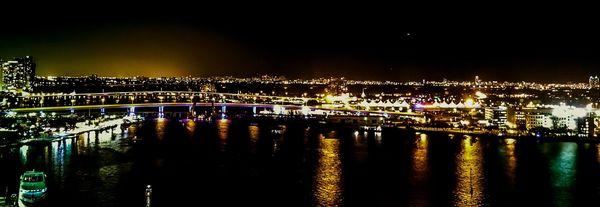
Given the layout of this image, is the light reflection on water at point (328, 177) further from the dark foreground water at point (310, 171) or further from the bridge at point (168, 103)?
the bridge at point (168, 103)

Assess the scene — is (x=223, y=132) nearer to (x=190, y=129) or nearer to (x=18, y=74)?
(x=190, y=129)

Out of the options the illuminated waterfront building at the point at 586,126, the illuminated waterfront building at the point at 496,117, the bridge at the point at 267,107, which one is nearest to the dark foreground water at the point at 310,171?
the illuminated waterfront building at the point at 586,126

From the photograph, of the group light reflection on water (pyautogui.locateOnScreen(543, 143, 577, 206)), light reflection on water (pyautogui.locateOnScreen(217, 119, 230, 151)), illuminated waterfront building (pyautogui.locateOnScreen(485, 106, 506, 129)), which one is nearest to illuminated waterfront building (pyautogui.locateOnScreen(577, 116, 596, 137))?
illuminated waterfront building (pyautogui.locateOnScreen(485, 106, 506, 129))

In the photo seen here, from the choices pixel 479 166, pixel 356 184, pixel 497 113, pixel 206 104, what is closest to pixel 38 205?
pixel 356 184

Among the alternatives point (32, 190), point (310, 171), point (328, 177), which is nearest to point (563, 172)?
point (328, 177)

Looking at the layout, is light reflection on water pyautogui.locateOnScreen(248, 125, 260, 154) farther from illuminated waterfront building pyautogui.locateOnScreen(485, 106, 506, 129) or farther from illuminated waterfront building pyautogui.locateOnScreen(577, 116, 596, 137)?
illuminated waterfront building pyautogui.locateOnScreen(577, 116, 596, 137)
